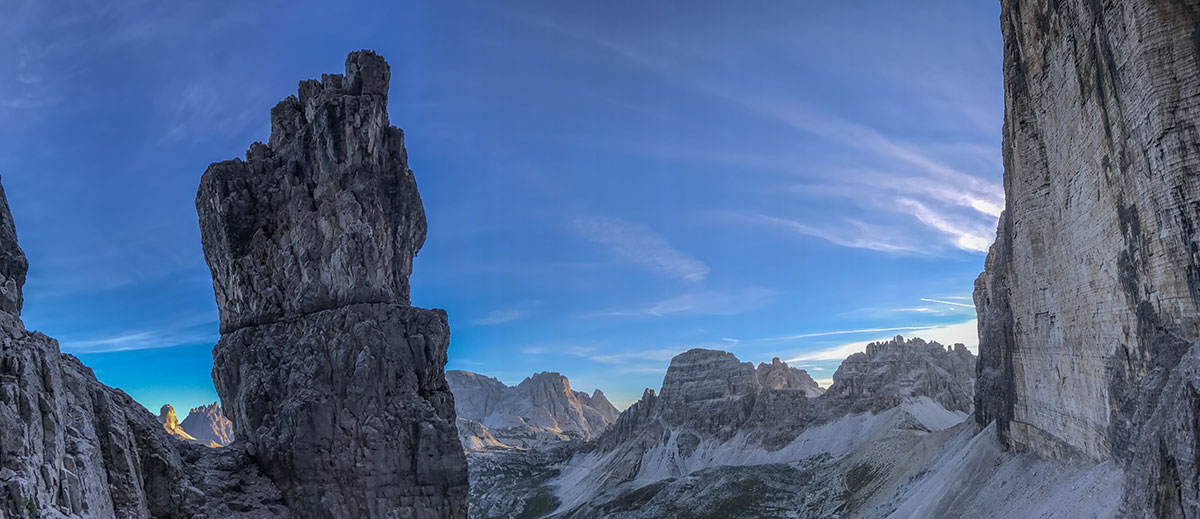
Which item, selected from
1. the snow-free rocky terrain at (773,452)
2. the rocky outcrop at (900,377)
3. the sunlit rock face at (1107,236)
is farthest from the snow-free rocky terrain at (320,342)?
the rocky outcrop at (900,377)

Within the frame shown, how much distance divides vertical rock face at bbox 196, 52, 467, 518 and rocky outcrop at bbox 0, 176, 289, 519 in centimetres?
438

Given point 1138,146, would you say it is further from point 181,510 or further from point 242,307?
point 242,307

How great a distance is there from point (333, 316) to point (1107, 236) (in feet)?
141

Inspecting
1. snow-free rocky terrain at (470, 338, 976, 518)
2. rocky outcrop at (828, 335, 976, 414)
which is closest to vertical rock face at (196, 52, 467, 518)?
snow-free rocky terrain at (470, 338, 976, 518)

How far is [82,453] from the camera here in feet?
82.1

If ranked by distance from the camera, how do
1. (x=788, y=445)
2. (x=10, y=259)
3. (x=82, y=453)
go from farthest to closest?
1. (x=788, y=445)
2. (x=10, y=259)
3. (x=82, y=453)

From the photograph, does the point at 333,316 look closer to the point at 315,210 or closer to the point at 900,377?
the point at 315,210

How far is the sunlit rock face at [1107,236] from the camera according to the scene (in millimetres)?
24234

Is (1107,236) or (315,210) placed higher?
(315,210)

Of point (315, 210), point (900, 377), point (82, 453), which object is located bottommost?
point (900, 377)

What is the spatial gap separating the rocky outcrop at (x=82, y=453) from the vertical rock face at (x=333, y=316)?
14.4 ft

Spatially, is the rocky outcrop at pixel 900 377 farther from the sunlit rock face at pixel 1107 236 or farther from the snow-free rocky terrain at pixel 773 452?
the sunlit rock face at pixel 1107 236

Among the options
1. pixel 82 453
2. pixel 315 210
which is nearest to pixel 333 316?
pixel 315 210

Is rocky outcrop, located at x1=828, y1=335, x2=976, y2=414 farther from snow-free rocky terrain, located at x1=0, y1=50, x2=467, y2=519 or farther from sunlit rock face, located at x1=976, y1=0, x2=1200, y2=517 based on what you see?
snow-free rocky terrain, located at x1=0, y1=50, x2=467, y2=519
